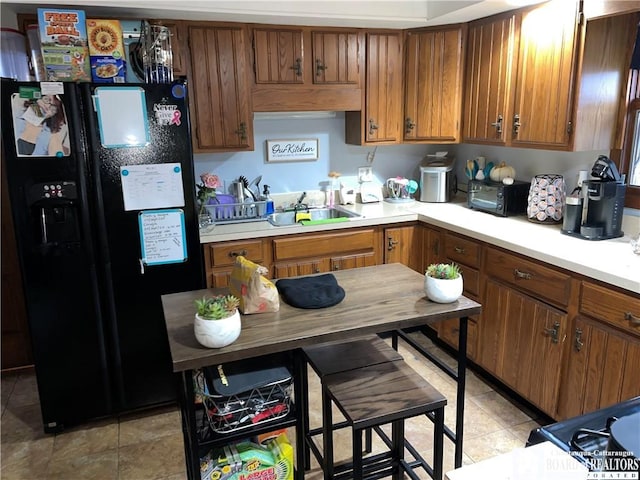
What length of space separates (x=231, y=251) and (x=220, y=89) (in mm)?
968

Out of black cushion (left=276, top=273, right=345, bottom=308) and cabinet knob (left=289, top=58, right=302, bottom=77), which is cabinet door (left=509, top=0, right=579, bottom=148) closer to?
cabinet knob (left=289, top=58, right=302, bottom=77)

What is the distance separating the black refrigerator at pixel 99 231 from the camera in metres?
2.27

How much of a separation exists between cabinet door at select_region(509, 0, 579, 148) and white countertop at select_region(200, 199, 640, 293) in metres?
0.50

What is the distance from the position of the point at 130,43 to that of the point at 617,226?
8.70ft

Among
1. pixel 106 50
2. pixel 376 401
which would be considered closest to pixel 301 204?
pixel 106 50

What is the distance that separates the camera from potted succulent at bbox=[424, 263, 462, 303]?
175 centimetres

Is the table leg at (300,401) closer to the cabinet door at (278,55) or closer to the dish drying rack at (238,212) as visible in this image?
the dish drying rack at (238,212)

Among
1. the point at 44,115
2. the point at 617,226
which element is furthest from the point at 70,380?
the point at 617,226

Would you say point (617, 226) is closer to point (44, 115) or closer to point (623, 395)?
point (623, 395)

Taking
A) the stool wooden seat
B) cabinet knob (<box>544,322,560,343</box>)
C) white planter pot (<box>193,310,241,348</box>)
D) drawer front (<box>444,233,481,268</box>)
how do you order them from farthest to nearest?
drawer front (<box>444,233,481,268</box>), cabinet knob (<box>544,322,560,343</box>), the stool wooden seat, white planter pot (<box>193,310,241,348</box>)

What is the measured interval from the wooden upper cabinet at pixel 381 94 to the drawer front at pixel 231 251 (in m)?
1.08

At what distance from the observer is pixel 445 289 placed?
1.74 metres

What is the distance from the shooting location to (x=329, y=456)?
179 centimetres

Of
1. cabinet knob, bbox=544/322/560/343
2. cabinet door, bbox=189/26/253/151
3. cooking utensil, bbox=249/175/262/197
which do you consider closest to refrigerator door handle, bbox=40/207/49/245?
A: cabinet door, bbox=189/26/253/151
